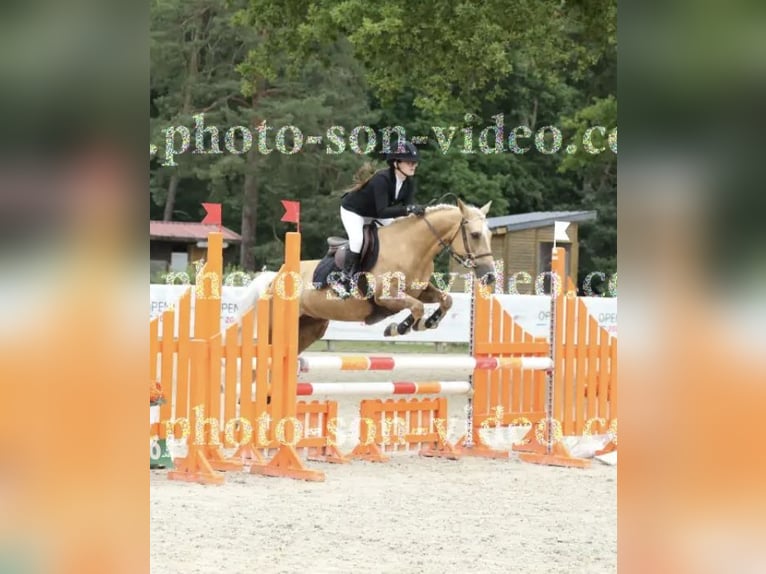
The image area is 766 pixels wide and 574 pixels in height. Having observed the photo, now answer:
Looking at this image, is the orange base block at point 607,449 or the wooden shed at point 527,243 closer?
the orange base block at point 607,449

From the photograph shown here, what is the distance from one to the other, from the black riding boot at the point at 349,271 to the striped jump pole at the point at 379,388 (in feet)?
2.35

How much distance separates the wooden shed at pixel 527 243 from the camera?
15.5 meters

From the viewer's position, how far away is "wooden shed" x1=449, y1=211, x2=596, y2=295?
→ 15.5 m

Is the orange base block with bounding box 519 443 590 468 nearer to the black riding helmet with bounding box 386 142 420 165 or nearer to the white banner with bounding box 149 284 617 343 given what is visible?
the black riding helmet with bounding box 386 142 420 165

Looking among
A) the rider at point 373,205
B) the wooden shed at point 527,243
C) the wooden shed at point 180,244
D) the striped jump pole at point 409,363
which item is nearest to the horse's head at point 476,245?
the rider at point 373,205

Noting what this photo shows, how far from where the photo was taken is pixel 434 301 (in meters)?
6.71

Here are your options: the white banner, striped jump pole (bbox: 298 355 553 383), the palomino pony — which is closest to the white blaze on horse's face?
the palomino pony

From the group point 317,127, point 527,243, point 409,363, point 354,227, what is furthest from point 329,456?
point 317,127

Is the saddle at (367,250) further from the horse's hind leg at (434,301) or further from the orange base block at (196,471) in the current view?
the orange base block at (196,471)

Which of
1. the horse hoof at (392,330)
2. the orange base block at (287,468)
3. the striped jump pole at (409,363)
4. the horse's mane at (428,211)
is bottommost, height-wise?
the orange base block at (287,468)

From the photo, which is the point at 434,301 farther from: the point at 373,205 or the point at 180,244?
the point at 180,244
